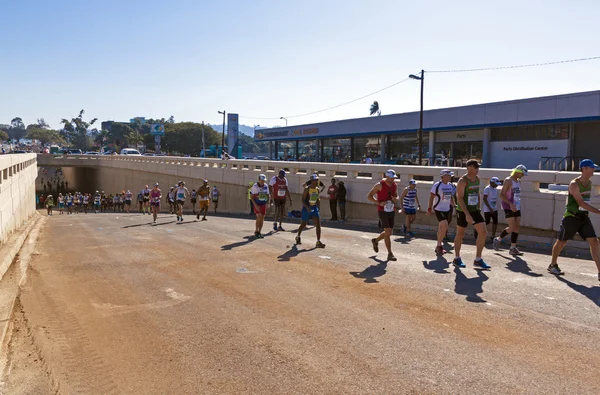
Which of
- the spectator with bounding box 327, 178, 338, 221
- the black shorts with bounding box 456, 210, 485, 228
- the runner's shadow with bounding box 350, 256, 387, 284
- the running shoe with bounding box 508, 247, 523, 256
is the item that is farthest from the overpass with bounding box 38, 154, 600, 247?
the runner's shadow with bounding box 350, 256, 387, 284

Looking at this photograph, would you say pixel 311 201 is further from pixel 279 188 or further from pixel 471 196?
pixel 471 196

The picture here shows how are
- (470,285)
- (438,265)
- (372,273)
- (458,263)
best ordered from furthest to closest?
(438,265) → (458,263) → (372,273) → (470,285)

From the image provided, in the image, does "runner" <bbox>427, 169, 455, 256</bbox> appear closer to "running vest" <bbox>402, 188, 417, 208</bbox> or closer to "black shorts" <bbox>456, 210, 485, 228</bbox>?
"black shorts" <bbox>456, 210, 485, 228</bbox>

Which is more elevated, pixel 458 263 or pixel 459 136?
pixel 459 136

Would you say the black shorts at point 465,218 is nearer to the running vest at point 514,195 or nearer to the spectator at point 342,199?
the running vest at point 514,195

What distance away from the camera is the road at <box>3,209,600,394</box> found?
15.4 ft

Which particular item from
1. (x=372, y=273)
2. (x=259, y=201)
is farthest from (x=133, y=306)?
(x=259, y=201)

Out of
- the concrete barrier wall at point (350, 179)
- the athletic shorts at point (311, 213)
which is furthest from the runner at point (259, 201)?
the concrete barrier wall at point (350, 179)

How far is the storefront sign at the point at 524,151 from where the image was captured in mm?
31906

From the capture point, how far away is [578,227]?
845 centimetres

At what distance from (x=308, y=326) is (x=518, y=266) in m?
5.21

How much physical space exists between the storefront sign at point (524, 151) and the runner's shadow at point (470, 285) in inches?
1043

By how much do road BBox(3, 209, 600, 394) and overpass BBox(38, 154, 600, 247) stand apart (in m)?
2.55

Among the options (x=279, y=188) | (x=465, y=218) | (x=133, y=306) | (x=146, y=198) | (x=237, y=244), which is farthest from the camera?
(x=146, y=198)
